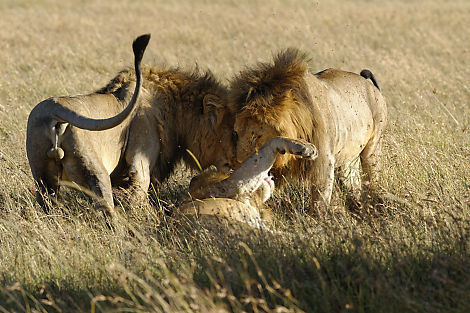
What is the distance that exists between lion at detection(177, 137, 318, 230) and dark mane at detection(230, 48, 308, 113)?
0.94 ft

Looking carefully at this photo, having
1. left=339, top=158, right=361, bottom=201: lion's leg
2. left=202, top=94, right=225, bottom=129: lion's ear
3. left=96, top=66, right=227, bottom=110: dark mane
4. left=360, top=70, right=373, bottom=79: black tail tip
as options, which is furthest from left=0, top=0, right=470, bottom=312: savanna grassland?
left=96, top=66, right=227, bottom=110: dark mane

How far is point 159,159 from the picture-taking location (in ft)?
18.0

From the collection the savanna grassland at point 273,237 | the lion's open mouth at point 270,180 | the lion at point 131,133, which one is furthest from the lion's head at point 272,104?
the savanna grassland at point 273,237

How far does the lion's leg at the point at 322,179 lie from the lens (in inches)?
197

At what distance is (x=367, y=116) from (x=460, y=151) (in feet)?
3.12

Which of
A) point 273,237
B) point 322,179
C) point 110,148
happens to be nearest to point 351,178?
point 322,179

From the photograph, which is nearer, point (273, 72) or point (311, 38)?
point (273, 72)

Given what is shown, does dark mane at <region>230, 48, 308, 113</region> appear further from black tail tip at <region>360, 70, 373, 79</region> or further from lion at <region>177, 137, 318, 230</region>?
black tail tip at <region>360, 70, 373, 79</region>

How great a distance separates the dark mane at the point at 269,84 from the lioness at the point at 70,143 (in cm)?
87

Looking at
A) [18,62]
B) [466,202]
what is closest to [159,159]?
[466,202]

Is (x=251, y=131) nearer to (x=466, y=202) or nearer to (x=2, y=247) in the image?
(x=466, y=202)

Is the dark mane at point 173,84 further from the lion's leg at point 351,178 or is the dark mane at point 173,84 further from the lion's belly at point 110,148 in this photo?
the lion's leg at point 351,178

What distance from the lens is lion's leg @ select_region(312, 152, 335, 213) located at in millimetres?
5012

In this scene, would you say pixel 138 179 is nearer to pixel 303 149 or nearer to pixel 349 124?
pixel 303 149
